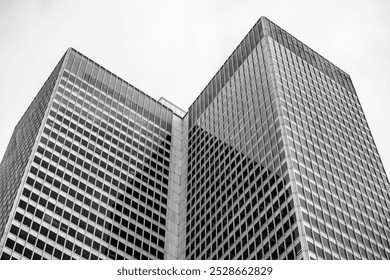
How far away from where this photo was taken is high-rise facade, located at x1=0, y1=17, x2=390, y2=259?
95750mm

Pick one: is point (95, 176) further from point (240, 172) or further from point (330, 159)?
point (330, 159)

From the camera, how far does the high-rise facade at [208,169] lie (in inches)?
3770

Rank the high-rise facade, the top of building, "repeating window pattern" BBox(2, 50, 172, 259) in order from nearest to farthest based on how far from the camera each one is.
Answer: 1. the high-rise facade
2. "repeating window pattern" BBox(2, 50, 172, 259)
3. the top of building

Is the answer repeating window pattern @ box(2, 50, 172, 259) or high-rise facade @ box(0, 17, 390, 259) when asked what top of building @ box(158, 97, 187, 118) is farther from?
repeating window pattern @ box(2, 50, 172, 259)

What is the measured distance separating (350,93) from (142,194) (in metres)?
49.7

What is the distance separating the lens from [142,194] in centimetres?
12444

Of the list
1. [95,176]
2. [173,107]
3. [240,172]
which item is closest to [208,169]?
[240,172]

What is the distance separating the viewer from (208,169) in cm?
12462

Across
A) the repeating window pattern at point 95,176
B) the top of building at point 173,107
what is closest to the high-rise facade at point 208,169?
the repeating window pattern at point 95,176

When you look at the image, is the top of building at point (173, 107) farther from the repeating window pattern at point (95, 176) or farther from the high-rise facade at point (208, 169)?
the repeating window pattern at point (95, 176)

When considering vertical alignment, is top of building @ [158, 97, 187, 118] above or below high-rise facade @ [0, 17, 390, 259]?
above

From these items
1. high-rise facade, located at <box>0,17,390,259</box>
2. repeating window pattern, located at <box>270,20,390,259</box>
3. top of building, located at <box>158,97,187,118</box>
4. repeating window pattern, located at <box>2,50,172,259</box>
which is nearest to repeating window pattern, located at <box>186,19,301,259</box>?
high-rise facade, located at <box>0,17,390,259</box>
